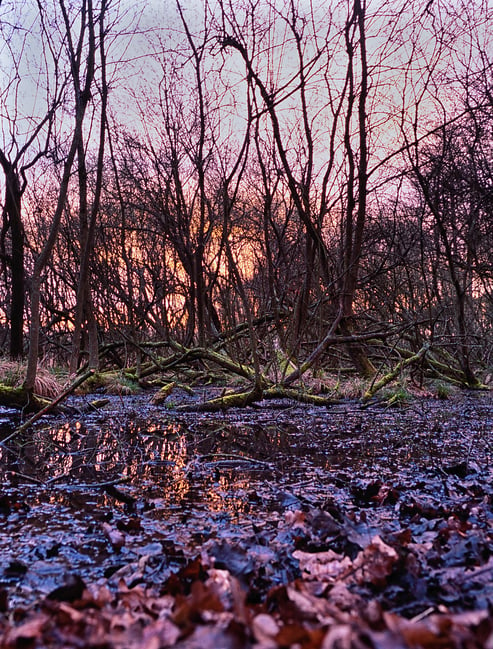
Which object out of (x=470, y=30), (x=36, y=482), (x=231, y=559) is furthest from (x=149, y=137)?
(x=231, y=559)

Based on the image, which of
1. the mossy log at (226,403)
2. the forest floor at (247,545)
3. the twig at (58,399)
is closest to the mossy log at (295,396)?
the mossy log at (226,403)

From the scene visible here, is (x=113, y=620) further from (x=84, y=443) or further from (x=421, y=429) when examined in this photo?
(x=421, y=429)

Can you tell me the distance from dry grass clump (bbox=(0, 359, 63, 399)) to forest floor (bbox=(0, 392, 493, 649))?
3670 mm

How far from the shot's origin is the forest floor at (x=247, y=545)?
945mm

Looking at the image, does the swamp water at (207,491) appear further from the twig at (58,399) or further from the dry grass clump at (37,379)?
the dry grass clump at (37,379)

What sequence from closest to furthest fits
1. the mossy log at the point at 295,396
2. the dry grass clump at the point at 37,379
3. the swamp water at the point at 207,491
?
the swamp water at the point at 207,491 < the mossy log at the point at 295,396 < the dry grass clump at the point at 37,379

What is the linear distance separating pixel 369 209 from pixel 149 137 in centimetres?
680

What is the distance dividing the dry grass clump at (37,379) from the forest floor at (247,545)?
3.67 meters

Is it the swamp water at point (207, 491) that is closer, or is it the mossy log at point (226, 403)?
the swamp water at point (207, 491)

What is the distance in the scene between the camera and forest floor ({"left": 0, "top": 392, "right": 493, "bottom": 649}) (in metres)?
0.94

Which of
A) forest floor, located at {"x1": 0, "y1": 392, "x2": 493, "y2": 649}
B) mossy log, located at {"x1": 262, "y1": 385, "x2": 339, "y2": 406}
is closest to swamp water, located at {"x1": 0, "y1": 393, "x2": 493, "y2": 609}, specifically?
forest floor, located at {"x1": 0, "y1": 392, "x2": 493, "y2": 649}

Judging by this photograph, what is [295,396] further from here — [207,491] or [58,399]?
[207,491]

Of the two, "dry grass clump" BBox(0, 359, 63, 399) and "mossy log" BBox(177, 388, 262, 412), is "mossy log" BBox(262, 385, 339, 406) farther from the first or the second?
"dry grass clump" BBox(0, 359, 63, 399)

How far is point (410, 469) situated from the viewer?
292cm
